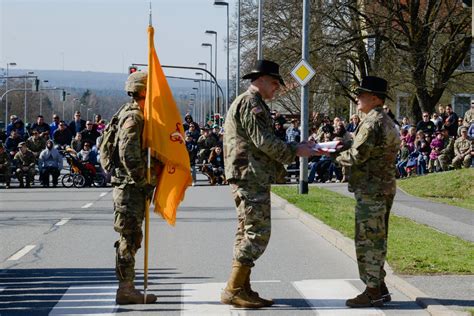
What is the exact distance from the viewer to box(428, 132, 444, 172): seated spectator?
3184 cm

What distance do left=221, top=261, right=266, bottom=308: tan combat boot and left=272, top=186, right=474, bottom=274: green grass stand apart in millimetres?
2377

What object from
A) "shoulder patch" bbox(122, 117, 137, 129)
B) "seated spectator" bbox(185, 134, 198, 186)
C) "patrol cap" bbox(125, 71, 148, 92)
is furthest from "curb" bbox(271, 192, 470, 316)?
"seated spectator" bbox(185, 134, 198, 186)

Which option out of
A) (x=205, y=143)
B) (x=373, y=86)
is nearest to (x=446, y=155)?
(x=205, y=143)

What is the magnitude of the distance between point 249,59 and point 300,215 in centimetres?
3357

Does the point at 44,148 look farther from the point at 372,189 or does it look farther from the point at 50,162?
the point at 372,189

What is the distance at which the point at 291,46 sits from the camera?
45.7m

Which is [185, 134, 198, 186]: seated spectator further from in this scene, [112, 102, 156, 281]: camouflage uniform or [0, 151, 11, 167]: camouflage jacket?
[112, 102, 156, 281]: camouflage uniform

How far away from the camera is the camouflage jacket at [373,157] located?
9031 millimetres

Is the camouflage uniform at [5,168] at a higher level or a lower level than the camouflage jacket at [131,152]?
lower

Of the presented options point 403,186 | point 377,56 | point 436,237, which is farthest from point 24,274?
point 377,56

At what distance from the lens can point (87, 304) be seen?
9.20m

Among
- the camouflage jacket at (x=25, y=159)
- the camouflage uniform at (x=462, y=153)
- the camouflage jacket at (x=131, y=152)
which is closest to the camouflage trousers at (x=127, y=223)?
the camouflage jacket at (x=131, y=152)

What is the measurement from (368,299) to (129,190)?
7.81 feet

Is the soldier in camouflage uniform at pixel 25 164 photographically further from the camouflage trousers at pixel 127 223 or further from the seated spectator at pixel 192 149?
the camouflage trousers at pixel 127 223
